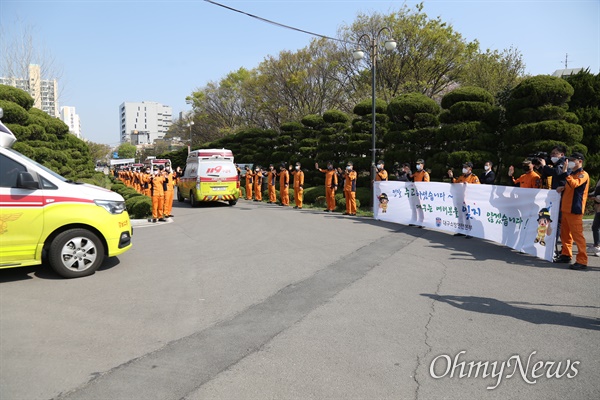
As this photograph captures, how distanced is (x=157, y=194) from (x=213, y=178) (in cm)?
523

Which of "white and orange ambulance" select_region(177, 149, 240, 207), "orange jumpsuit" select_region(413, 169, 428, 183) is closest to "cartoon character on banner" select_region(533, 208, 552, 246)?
"orange jumpsuit" select_region(413, 169, 428, 183)

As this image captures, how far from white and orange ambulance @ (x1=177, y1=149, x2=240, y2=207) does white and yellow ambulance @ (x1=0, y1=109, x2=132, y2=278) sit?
11756mm

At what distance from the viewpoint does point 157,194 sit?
14.0 meters

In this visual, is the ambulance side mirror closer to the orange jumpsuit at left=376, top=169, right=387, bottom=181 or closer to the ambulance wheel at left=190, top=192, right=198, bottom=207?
the orange jumpsuit at left=376, top=169, right=387, bottom=181

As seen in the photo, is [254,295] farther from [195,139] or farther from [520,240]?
[195,139]

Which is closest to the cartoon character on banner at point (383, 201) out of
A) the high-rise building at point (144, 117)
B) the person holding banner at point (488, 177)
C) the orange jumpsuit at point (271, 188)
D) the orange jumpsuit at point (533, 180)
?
the person holding banner at point (488, 177)

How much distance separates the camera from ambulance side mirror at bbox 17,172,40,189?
617 centimetres

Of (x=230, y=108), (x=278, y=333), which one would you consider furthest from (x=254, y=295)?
(x=230, y=108)

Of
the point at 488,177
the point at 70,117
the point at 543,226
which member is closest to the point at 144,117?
the point at 70,117

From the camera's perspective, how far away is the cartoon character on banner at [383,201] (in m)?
13.8

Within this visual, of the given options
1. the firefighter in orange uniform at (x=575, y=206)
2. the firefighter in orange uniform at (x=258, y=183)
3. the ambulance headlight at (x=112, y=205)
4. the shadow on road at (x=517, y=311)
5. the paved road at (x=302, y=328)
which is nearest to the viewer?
the paved road at (x=302, y=328)

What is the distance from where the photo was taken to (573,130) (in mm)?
13266

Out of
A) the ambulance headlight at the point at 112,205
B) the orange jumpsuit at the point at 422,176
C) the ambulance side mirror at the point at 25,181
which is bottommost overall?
the ambulance headlight at the point at 112,205

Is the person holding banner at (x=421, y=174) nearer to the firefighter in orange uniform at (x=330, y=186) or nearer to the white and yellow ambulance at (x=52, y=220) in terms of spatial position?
the firefighter in orange uniform at (x=330, y=186)
